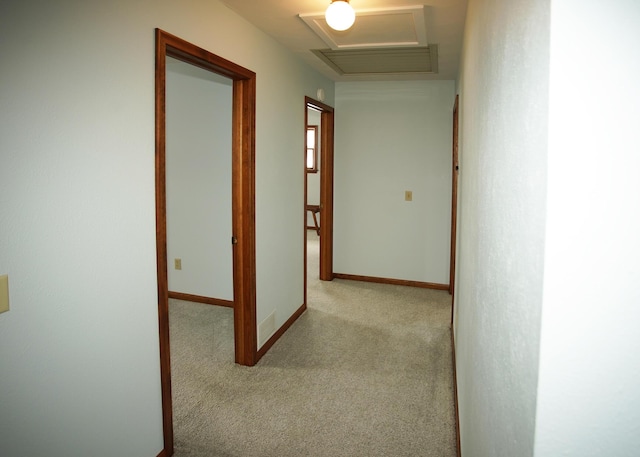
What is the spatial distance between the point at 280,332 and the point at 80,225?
2108 millimetres

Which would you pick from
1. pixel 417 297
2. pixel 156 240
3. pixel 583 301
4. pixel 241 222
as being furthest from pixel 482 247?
pixel 417 297

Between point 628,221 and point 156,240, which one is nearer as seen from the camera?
point 628,221

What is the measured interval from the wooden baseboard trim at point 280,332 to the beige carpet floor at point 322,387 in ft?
0.12

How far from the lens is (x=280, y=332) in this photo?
134 inches

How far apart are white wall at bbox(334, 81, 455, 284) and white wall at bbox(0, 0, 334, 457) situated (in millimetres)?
2807

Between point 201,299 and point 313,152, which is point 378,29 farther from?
point 313,152

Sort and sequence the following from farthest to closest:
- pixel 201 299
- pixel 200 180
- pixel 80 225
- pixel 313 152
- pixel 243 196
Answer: pixel 313 152, pixel 201 299, pixel 200 180, pixel 243 196, pixel 80 225

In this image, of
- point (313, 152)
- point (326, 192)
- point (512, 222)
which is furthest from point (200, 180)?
point (313, 152)

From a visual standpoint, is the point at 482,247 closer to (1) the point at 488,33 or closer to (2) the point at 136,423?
(1) the point at 488,33

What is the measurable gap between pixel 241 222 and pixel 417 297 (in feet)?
7.69

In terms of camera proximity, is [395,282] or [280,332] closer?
[280,332]

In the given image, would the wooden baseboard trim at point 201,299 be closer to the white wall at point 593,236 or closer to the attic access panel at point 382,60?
the attic access panel at point 382,60

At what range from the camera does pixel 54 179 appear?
4.69 ft

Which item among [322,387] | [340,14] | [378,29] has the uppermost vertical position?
[378,29]
